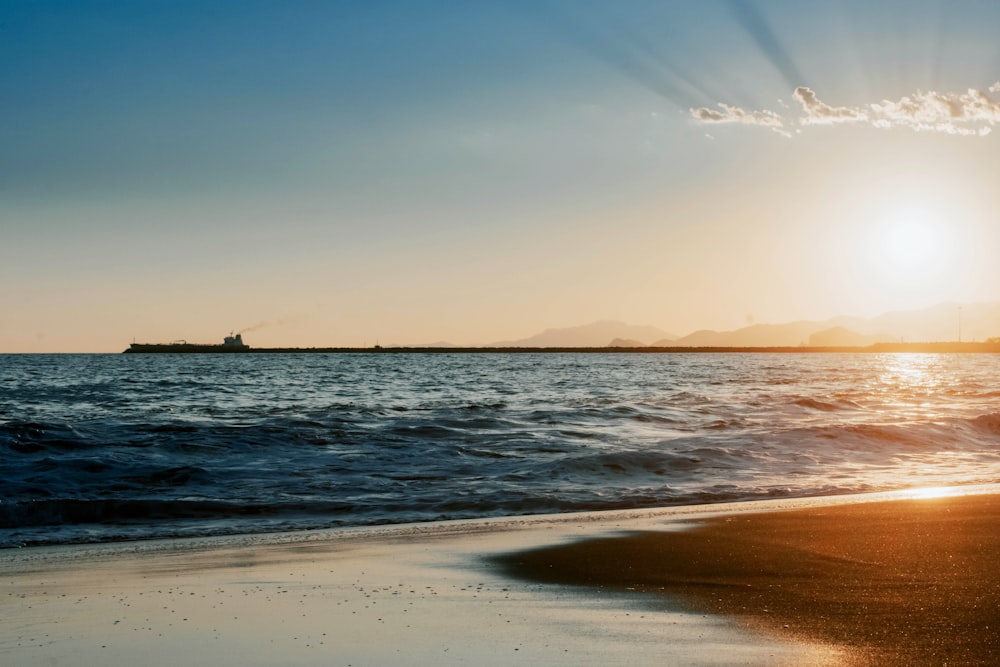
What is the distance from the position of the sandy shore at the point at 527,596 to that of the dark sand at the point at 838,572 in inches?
1.0

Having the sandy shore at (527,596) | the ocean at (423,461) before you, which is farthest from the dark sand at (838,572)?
the ocean at (423,461)

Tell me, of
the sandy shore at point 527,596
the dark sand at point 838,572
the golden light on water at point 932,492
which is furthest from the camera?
the golden light on water at point 932,492

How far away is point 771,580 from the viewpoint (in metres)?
7.18

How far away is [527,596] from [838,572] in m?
2.57

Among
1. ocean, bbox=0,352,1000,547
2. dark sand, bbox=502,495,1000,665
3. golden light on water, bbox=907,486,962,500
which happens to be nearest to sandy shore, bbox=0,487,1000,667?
dark sand, bbox=502,495,1000,665

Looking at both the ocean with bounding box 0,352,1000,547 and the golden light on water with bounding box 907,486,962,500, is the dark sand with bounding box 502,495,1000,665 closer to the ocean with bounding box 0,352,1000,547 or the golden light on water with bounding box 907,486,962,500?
the golden light on water with bounding box 907,486,962,500

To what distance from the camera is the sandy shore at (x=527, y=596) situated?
5.27 meters

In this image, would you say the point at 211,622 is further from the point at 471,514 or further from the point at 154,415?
the point at 154,415

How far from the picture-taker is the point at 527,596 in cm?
680

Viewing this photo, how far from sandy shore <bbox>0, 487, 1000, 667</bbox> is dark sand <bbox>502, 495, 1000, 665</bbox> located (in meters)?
0.02

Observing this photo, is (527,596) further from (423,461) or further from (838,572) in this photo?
(423,461)

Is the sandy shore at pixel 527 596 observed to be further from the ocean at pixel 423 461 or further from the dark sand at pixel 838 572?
the ocean at pixel 423 461

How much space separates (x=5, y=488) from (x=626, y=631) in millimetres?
12410

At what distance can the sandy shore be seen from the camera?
527 centimetres
